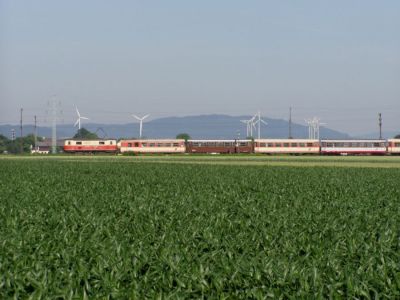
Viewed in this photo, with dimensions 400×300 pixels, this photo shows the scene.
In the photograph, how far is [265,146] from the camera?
119 metres

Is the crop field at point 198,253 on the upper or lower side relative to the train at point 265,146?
lower

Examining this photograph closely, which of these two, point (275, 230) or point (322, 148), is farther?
point (322, 148)

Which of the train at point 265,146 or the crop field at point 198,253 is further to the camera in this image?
the train at point 265,146

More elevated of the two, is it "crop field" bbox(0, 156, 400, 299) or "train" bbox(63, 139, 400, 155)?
"train" bbox(63, 139, 400, 155)

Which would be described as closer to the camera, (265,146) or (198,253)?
(198,253)

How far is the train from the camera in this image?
11650 centimetres

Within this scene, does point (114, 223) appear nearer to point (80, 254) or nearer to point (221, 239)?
point (221, 239)

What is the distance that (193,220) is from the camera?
54.7 ft

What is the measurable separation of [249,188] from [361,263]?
21.9 metres

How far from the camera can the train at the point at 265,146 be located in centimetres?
11650

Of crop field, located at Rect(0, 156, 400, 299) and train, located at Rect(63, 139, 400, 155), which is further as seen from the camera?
train, located at Rect(63, 139, 400, 155)

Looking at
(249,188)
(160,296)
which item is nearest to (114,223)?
(160,296)

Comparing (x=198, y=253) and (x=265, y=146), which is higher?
(x=265, y=146)

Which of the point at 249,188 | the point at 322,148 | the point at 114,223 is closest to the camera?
the point at 114,223
